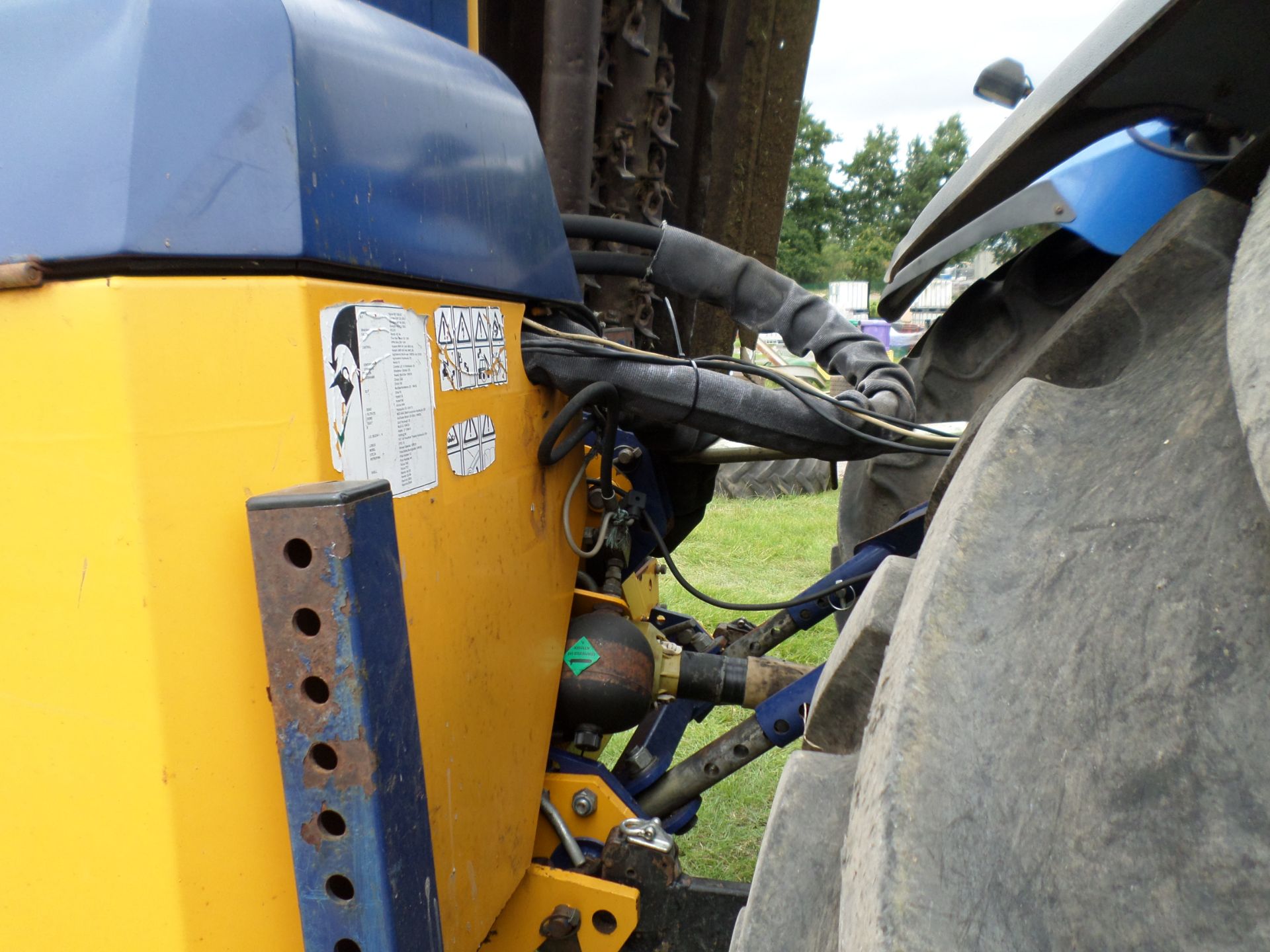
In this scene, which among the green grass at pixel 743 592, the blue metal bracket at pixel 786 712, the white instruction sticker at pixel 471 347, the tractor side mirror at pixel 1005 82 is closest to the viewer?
the white instruction sticker at pixel 471 347

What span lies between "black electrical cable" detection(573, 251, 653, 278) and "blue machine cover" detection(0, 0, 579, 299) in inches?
31.3

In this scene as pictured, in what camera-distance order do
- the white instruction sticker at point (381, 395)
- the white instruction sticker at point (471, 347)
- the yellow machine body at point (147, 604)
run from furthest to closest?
the white instruction sticker at point (471, 347) < the white instruction sticker at point (381, 395) < the yellow machine body at point (147, 604)

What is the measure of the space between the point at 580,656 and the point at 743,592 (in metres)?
3.10

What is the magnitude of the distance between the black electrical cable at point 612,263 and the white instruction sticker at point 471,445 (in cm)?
67

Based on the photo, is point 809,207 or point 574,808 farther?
point 809,207

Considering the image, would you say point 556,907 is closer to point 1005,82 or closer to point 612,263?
point 612,263

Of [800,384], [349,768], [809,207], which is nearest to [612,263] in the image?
[800,384]

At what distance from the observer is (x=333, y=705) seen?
0.76 metres

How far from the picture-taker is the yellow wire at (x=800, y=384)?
135cm

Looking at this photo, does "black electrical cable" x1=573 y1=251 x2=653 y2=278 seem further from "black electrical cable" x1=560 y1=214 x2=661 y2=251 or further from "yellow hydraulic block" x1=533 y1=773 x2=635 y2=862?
"yellow hydraulic block" x1=533 y1=773 x2=635 y2=862

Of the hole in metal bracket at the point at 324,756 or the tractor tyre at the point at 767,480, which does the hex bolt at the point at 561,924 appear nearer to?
the hole in metal bracket at the point at 324,756

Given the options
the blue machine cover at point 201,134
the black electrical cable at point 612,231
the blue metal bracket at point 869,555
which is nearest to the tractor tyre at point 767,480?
the blue metal bracket at point 869,555

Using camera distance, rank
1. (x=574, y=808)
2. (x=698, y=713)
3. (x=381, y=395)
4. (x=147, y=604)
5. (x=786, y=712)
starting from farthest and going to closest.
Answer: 1. (x=698, y=713)
2. (x=786, y=712)
3. (x=574, y=808)
4. (x=381, y=395)
5. (x=147, y=604)

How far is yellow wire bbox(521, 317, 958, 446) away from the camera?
1.35 metres
